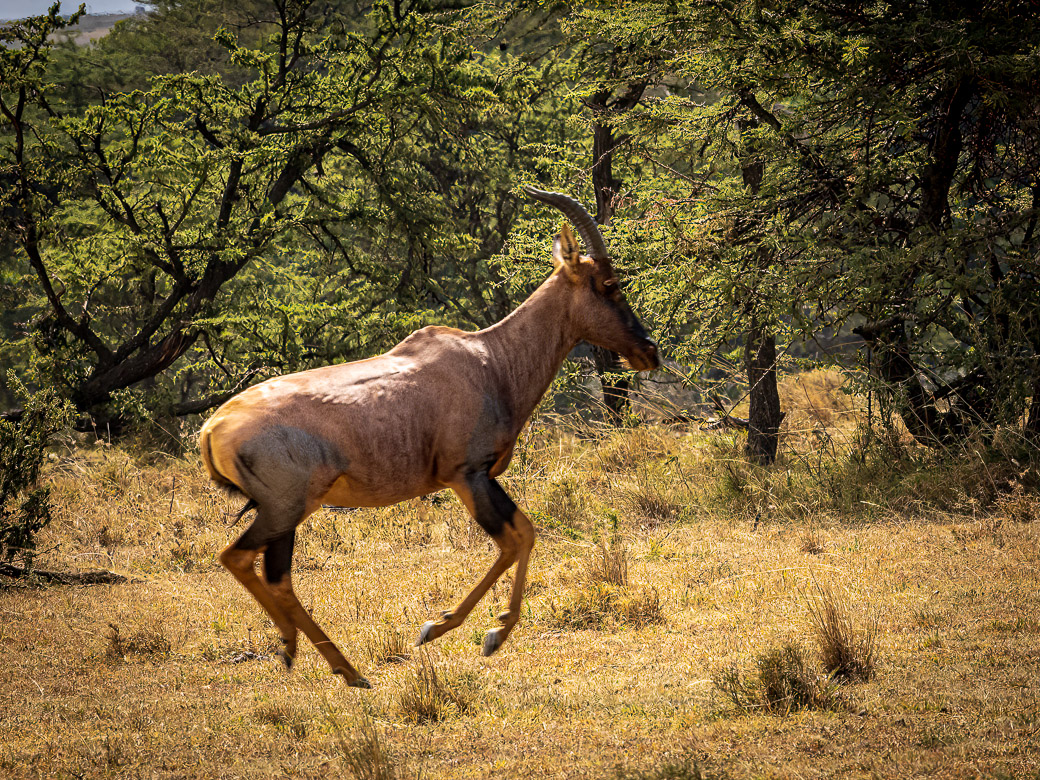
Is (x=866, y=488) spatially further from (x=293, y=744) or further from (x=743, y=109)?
(x=293, y=744)

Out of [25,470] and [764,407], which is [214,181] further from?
[764,407]

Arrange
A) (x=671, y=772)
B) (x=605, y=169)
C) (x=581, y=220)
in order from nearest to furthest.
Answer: (x=671, y=772) → (x=581, y=220) → (x=605, y=169)

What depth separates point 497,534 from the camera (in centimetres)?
502

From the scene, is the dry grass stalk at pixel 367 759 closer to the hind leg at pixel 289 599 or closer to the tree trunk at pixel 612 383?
the hind leg at pixel 289 599

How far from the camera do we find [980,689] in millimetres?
4594

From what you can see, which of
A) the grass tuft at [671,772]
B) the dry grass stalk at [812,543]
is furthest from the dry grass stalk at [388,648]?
the dry grass stalk at [812,543]

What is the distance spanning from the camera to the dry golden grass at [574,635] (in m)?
4.25

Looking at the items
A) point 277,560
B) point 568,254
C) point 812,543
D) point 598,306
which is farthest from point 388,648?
point 812,543

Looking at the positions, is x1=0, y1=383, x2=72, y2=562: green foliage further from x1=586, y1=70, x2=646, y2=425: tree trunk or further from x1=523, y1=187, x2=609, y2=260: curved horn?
x1=586, y1=70, x2=646, y2=425: tree trunk

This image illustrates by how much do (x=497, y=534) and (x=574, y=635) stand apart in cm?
161

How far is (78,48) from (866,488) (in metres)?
25.3

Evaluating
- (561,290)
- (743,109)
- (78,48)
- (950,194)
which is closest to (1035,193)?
(950,194)

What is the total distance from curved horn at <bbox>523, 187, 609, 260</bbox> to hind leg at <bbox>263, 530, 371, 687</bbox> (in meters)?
2.36

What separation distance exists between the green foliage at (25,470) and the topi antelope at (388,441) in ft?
14.3
